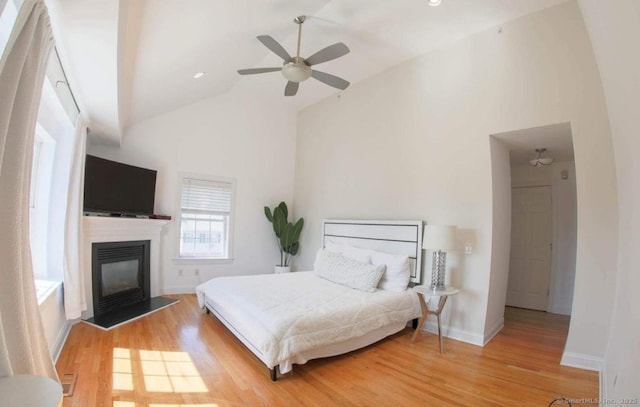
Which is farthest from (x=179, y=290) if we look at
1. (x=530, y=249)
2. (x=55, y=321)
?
(x=530, y=249)

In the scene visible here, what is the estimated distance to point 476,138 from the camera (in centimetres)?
341

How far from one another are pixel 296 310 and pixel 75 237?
2475mm

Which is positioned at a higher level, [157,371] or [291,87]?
[291,87]

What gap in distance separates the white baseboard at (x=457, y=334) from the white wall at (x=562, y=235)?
233 cm

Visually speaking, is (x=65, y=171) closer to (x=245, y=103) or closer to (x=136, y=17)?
(x=136, y=17)

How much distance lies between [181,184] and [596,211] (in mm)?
5500

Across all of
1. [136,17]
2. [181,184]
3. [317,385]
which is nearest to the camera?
[136,17]

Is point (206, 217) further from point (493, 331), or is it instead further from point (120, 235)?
point (493, 331)

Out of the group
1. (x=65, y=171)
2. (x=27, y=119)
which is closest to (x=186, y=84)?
(x=65, y=171)

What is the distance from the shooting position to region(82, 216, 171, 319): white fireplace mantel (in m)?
3.49

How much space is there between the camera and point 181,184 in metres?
5.00

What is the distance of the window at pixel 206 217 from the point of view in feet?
16.6

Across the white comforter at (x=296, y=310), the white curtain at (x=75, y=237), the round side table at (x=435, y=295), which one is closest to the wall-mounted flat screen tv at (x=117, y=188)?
the white curtain at (x=75, y=237)

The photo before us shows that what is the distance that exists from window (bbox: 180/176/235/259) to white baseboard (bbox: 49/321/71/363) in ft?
6.63
